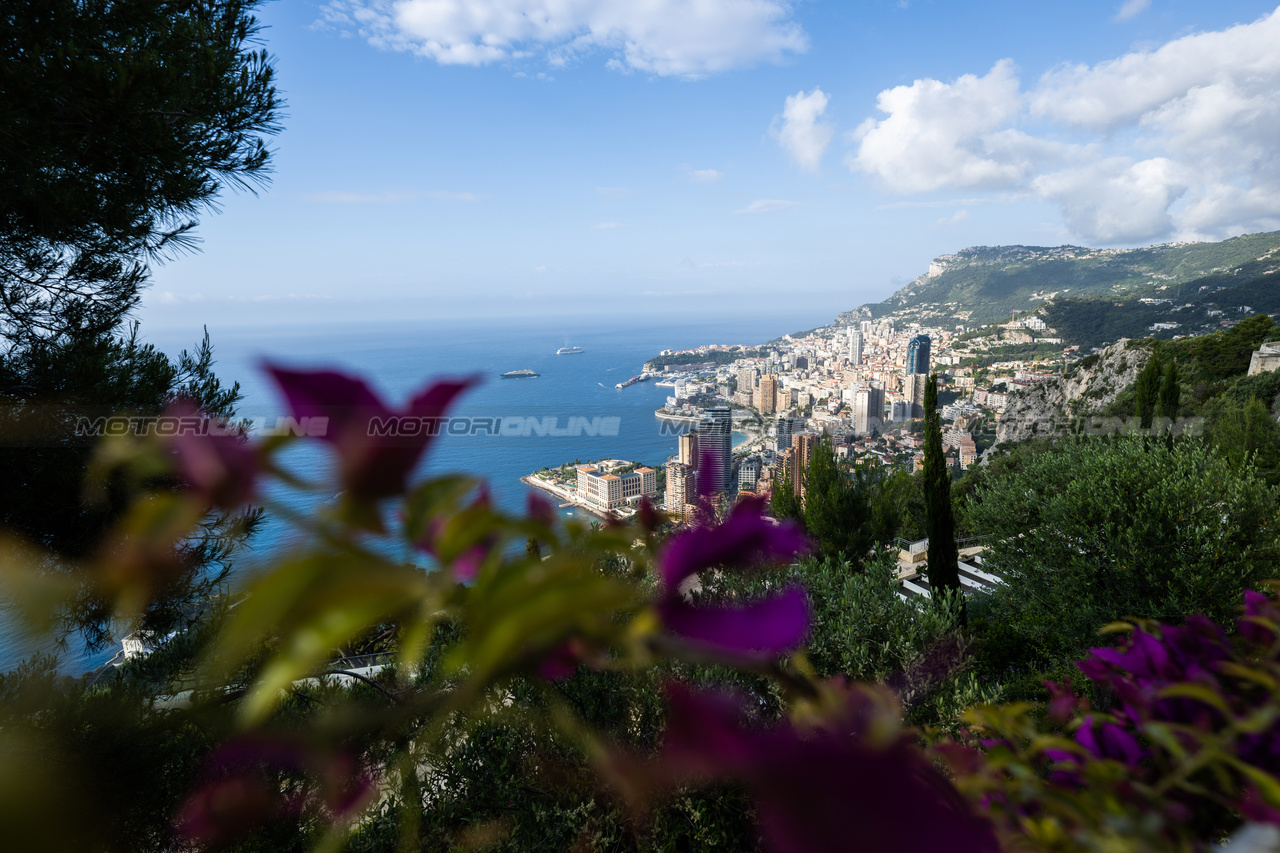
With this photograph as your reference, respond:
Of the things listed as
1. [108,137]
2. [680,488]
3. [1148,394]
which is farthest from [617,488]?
[1148,394]

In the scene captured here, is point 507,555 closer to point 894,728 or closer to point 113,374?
point 894,728

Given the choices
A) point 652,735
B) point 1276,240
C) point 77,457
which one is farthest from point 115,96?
point 1276,240

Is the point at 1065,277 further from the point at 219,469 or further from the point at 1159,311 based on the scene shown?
the point at 219,469

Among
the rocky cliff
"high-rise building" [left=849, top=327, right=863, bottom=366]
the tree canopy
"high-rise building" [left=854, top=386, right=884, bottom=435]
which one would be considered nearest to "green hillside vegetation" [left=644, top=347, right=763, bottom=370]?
the tree canopy

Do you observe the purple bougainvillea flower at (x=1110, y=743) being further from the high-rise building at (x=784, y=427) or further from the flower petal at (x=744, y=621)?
the high-rise building at (x=784, y=427)

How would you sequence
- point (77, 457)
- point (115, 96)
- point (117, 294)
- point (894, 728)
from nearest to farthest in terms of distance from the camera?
point (894, 728) → point (115, 96) → point (77, 457) → point (117, 294)
